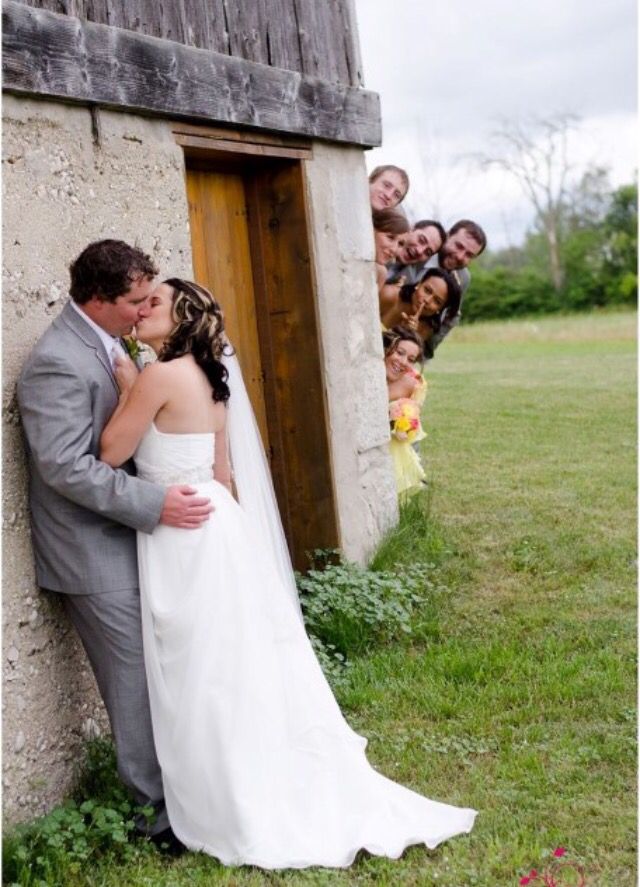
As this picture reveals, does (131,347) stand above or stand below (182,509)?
above

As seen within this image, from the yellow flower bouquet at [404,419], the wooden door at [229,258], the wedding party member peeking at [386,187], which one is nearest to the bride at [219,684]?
the wooden door at [229,258]

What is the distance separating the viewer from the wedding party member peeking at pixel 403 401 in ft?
25.5

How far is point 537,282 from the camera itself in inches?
1644

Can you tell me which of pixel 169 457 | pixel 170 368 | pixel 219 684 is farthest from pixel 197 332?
pixel 219 684

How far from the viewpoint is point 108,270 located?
403cm

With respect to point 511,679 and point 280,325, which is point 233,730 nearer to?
point 511,679

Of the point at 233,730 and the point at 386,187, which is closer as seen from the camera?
the point at 233,730

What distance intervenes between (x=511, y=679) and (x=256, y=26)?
3444mm

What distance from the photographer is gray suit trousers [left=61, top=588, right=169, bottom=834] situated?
419 centimetres

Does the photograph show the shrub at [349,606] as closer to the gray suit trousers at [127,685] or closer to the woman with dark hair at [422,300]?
the gray suit trousers at [127,685]

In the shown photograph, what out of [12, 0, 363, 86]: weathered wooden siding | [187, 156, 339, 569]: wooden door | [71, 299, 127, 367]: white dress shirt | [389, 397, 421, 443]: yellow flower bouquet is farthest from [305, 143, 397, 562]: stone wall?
[71, 299, 127, 367]: white dress shirt

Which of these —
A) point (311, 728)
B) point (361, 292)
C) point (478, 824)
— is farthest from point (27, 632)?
point (361, 292)

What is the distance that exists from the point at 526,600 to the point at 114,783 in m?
3.16

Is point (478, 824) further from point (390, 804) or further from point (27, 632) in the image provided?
point (27, 632)
